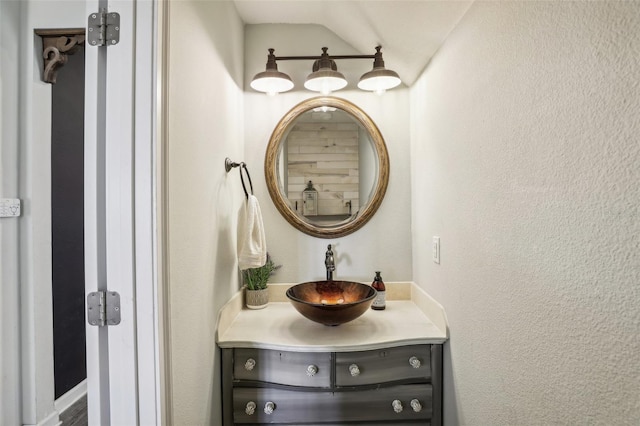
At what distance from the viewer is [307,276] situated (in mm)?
1754

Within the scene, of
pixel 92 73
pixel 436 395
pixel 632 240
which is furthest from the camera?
pixel 436 395

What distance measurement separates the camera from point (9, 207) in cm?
141

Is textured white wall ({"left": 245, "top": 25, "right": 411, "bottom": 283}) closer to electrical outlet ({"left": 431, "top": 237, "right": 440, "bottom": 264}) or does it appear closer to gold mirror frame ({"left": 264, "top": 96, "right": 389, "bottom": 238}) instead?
gold mirror frame ({"left": 264, "top": 96, "right": 389, "bottom": 238})

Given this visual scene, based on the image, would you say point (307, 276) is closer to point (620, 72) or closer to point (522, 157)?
point (522, 157)

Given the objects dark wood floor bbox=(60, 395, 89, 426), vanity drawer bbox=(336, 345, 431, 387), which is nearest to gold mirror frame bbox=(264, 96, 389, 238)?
vanity drawer bbox=(336, 345, 431, 387)

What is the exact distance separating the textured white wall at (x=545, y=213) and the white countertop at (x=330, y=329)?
187 millimetres

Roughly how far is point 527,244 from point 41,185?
2125 millimetres

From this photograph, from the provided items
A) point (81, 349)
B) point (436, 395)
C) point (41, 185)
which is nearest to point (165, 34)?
point (41, 185)

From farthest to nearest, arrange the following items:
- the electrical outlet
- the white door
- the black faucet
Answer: the black faucet < the electrical outlet < the white door

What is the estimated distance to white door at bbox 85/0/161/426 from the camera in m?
0.79

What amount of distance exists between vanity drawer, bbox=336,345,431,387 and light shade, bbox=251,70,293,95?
4.42 feet

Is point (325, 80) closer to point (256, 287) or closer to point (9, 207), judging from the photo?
point (256, 287)

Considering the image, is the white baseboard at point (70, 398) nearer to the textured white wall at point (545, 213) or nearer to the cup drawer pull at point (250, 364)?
the cup drawer pull at point (250, 364)

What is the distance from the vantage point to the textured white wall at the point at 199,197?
90cm
